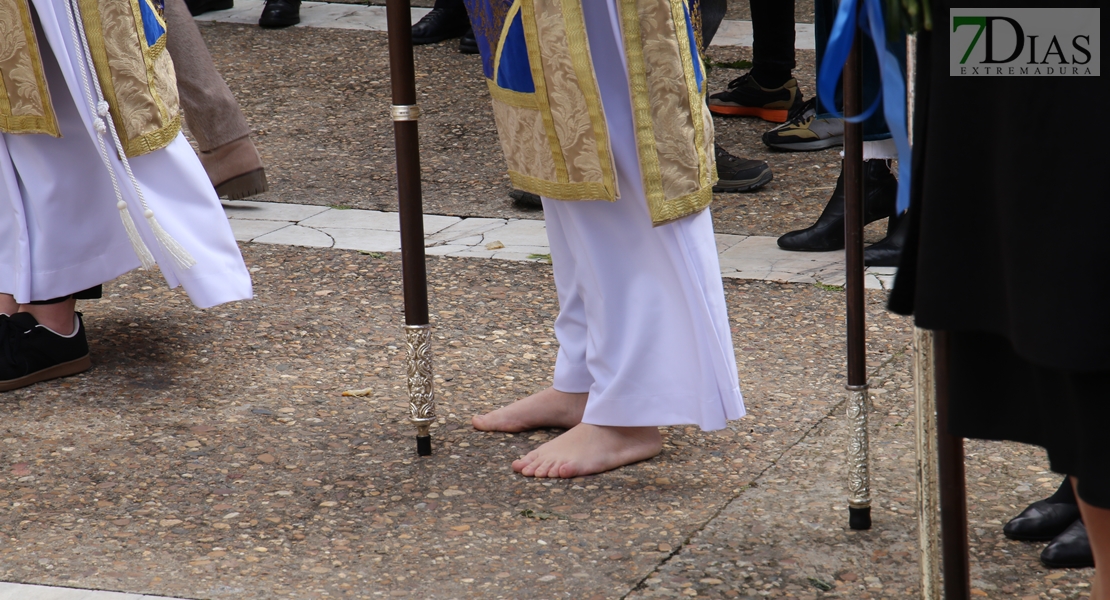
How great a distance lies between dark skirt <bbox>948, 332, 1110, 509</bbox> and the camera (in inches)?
55.1

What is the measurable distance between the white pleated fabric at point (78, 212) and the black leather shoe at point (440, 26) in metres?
4.11

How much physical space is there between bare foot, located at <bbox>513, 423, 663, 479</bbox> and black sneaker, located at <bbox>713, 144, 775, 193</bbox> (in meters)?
2.29

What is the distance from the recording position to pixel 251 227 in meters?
4.62

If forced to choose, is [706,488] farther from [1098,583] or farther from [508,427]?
[1098,583]

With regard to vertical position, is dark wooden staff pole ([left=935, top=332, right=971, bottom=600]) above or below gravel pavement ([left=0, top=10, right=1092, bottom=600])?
above

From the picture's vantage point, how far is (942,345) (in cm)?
159

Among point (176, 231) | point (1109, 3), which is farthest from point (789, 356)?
point (1109, 3)

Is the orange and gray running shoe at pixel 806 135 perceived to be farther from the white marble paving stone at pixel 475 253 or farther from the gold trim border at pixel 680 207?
the gold trim border at pixel 680 207

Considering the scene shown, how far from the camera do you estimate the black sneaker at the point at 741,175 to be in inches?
193

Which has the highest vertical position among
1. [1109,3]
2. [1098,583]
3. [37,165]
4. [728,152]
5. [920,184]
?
[1109,3]

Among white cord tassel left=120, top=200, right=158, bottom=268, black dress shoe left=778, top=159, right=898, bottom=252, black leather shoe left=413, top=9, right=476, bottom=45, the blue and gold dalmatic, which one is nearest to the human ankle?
white cord tassel left=120, top=200, right=158, bottom=268

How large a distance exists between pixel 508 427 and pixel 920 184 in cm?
157

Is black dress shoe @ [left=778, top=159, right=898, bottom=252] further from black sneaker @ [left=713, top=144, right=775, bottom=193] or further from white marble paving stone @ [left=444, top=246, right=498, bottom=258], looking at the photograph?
white marble paving stone @ [left=444, top=246, right=498, bottom=258]

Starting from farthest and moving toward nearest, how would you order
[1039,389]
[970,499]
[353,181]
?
1. [353,181]
2. [970,499]
3. [1039,389]
